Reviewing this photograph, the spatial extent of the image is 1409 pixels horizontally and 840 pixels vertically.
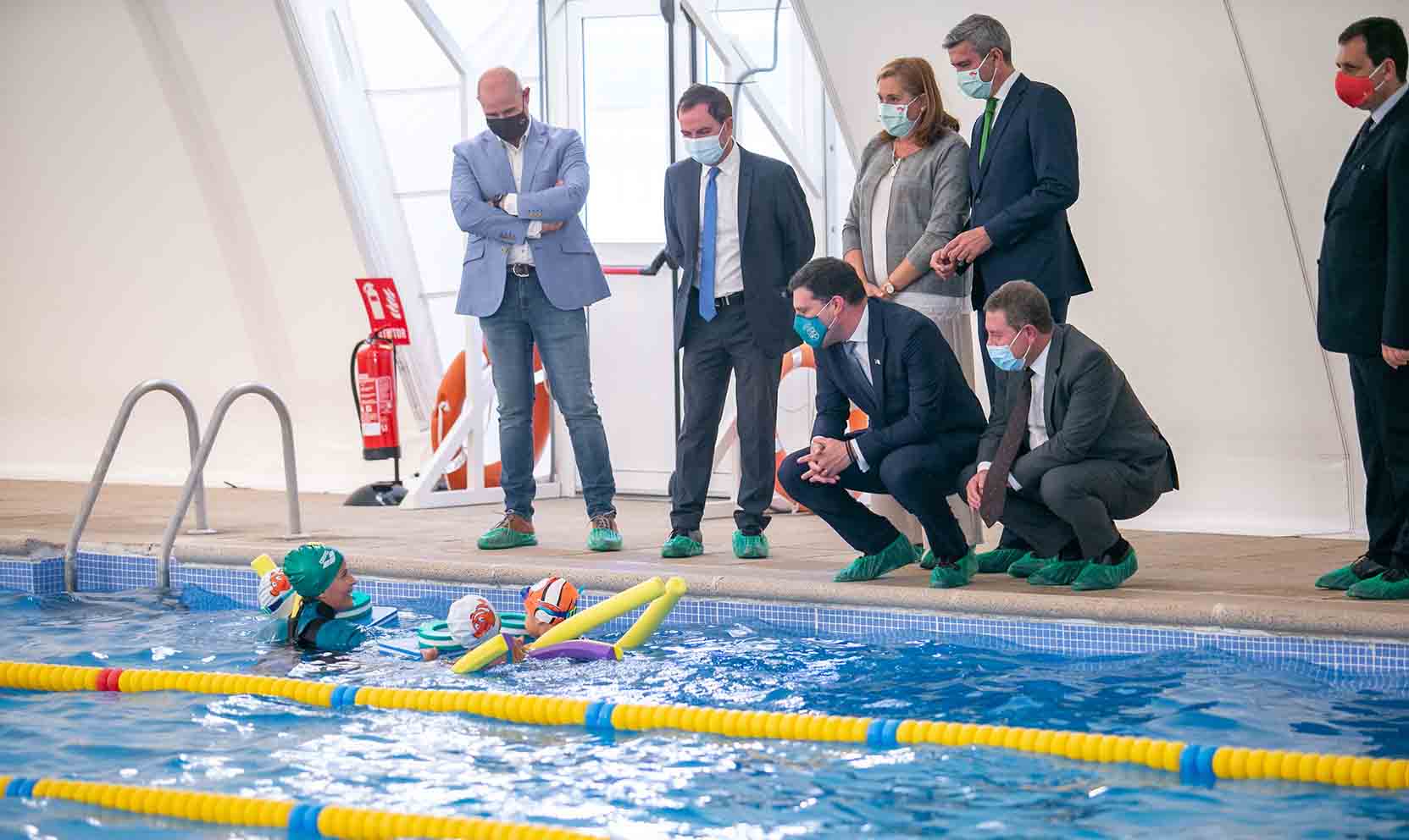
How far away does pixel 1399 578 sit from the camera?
5402 millimetres

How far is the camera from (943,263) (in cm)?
616

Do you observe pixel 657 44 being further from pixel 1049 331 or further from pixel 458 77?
pixel 1049 331

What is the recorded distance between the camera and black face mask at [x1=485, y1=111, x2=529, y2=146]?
712 cm

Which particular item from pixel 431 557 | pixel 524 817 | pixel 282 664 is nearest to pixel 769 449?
pixel 431 557

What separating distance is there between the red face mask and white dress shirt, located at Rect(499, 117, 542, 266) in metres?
3.25

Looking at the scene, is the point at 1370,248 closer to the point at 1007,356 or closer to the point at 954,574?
the point at 1007,356

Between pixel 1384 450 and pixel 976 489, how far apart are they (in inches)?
51.7

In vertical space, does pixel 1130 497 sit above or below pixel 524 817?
above

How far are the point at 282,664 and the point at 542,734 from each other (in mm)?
1275

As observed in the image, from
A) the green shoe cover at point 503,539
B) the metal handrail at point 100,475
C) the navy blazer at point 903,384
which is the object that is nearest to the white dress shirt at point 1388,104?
the navy blazer at point 903,384

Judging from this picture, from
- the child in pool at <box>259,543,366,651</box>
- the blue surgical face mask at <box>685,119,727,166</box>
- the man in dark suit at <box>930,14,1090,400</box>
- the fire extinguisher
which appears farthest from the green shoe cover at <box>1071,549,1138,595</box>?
the fire extinguisher

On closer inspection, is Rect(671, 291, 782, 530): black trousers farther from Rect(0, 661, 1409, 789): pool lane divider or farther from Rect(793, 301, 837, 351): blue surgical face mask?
Rect(0, 661, 1409, 789): pool lane divider

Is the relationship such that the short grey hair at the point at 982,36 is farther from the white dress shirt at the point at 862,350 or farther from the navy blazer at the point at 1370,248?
the navy blazer at the point at 1370,248

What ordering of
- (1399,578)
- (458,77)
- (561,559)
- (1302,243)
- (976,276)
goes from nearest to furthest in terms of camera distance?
1. (1399,578)
2. (976,276)
3. (561,559)
4. (1302,243)
5. (458,77)
